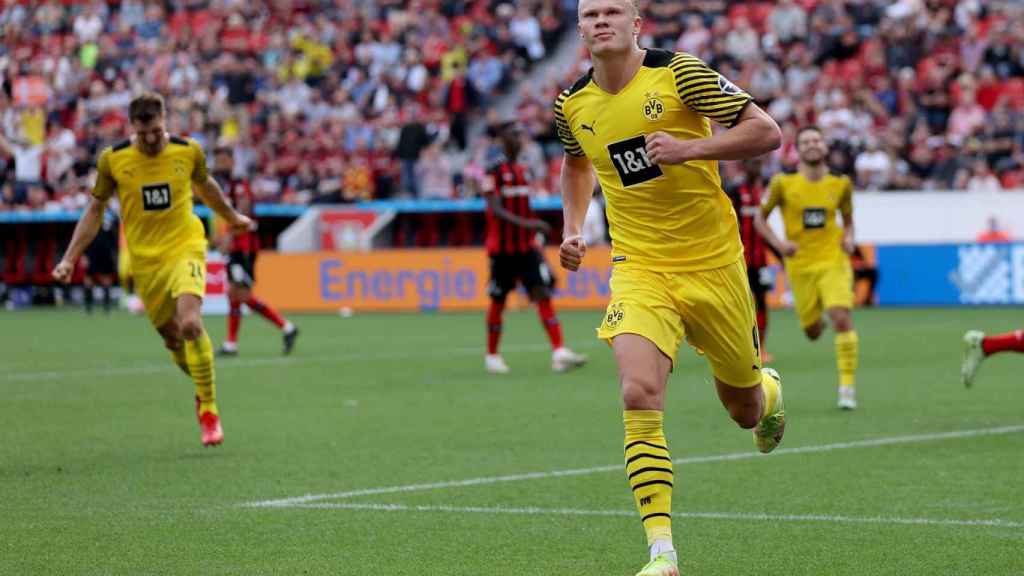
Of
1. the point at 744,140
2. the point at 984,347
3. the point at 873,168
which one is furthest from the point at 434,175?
the point at 744,140

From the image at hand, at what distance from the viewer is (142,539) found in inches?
316

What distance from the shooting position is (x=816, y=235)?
47.0ft

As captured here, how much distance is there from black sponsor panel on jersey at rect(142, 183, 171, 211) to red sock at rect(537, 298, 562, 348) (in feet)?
21.7

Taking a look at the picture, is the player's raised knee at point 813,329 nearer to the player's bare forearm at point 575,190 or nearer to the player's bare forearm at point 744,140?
the player's bare forearm at point 575,190

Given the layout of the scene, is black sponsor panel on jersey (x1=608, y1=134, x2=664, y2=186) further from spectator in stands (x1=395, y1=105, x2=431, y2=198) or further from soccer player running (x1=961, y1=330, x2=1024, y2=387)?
spectator in stands (x1=395, y1=105, x2=431, y2=198)

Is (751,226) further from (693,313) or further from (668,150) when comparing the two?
(668,150)

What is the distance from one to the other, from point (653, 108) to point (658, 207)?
437 mm

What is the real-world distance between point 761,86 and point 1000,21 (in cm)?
423

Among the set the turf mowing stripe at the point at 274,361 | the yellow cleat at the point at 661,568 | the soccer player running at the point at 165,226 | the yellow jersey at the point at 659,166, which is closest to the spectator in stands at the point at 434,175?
the turf mowing stripe at the point at 274,361

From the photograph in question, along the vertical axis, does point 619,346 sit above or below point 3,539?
above

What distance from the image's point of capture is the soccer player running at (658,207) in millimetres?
7000

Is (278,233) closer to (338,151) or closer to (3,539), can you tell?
(338,151)

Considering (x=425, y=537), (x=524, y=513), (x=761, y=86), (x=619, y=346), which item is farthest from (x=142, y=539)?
(x=761, y=86)

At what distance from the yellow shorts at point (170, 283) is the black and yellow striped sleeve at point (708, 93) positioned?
533cm
